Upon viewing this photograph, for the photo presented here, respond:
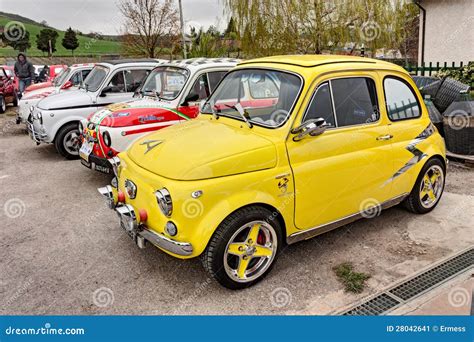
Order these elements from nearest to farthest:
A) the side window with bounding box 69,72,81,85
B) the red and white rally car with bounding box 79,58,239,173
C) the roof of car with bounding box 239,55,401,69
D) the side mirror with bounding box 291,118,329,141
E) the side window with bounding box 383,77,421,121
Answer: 1. the side mirror with bounding box 291,118,329,141
2. the roof of car with bounding box 239,55,401,69
3. the side window with bounding box 383,77,421,121
4. the red and white rally car with bounding box 79,58,239,173
5. the side window with bounding box 69,72,81,85

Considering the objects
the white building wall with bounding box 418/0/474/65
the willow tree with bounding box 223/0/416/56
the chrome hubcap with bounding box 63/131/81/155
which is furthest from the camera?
the willow tree with bounding box 223/0/416/56

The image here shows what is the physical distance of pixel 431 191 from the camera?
17.8 ft

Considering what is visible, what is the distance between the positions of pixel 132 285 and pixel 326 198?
2062mm

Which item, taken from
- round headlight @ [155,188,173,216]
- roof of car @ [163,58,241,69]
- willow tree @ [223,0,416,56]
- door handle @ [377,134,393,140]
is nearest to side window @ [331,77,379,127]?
door handle @ [377,134,393,140]

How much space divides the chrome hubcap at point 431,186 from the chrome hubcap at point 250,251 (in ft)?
8.17

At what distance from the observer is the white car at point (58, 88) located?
34.3 feet

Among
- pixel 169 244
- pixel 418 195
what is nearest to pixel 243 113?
pixel 169 244

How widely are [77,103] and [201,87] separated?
3.02 meters

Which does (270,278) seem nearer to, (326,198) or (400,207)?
(326,198)

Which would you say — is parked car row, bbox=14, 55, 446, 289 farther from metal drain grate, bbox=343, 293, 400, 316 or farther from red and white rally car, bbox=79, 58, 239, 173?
red and white rally car, bbox=79, 58, 239, 173

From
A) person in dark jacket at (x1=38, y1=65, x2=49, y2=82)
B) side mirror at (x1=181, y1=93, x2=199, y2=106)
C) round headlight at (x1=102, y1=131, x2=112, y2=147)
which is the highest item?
person in dark jacket at (x1=38, y1=65, x2=49, y2=82)

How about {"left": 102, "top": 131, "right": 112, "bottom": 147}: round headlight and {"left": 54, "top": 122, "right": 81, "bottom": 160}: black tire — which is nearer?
{"left": 102, "top": 131, "right": 112, "bottom": 147}: round headlight

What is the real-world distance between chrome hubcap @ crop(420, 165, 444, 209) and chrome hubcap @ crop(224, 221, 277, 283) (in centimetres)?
249

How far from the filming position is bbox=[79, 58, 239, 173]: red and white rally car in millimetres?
6512
